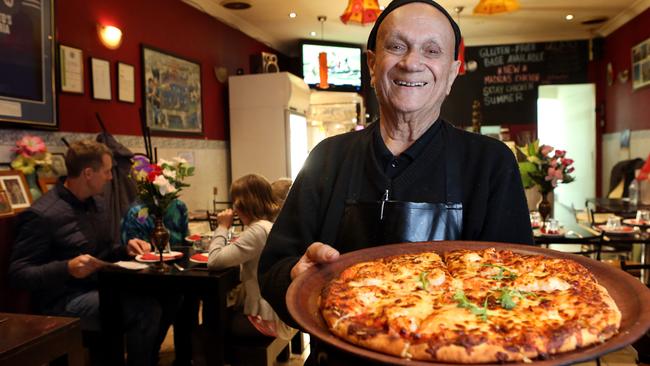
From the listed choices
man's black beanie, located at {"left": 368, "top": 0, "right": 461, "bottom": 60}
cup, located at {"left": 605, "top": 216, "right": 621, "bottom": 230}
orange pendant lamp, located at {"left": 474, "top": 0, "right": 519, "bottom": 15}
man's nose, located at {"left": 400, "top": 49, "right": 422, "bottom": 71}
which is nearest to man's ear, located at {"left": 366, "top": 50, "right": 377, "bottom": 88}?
man's black beanie, located at {"left": 368, "top": 0, "right": 461, "bottom": 60}

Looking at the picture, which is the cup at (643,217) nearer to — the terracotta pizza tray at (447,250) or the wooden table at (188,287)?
the wooden table at (188,287)

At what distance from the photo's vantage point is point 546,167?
13.8 feet

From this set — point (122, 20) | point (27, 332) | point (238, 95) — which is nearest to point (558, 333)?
point (27, 332)

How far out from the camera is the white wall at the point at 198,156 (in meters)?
4.13

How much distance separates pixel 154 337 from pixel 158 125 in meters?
2.57

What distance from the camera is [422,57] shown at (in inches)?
52.9

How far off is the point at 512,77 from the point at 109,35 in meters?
6.78

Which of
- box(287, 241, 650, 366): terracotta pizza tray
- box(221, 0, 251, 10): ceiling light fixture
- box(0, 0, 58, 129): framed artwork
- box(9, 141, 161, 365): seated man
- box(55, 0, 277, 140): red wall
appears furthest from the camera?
box(221, 0, 251, 10): ceiling light fixture

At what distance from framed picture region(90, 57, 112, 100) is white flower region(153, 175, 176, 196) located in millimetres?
1903

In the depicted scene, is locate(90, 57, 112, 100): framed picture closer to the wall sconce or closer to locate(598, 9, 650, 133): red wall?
the wall sconce

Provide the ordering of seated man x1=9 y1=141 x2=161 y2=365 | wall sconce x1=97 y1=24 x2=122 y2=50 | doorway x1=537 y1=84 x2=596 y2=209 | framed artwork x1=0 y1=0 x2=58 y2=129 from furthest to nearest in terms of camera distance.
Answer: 1. doorway x1=537 y1=84 x2=596 y2=209
2. wall sconce x1=97 y1=24 x2=122 y2=50
3. framed artwork x1=0 y1=0 x2=58 y2=129
4. seated man x1=9 y1=141 x2=161 y2=365

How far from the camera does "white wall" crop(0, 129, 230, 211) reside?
13.5 feet

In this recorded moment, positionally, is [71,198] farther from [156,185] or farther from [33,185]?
[156,185]

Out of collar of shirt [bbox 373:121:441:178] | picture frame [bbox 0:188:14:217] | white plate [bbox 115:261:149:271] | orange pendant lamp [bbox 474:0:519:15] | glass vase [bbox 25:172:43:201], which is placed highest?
orange pendant lamp [bbox 474:0:519:15]
